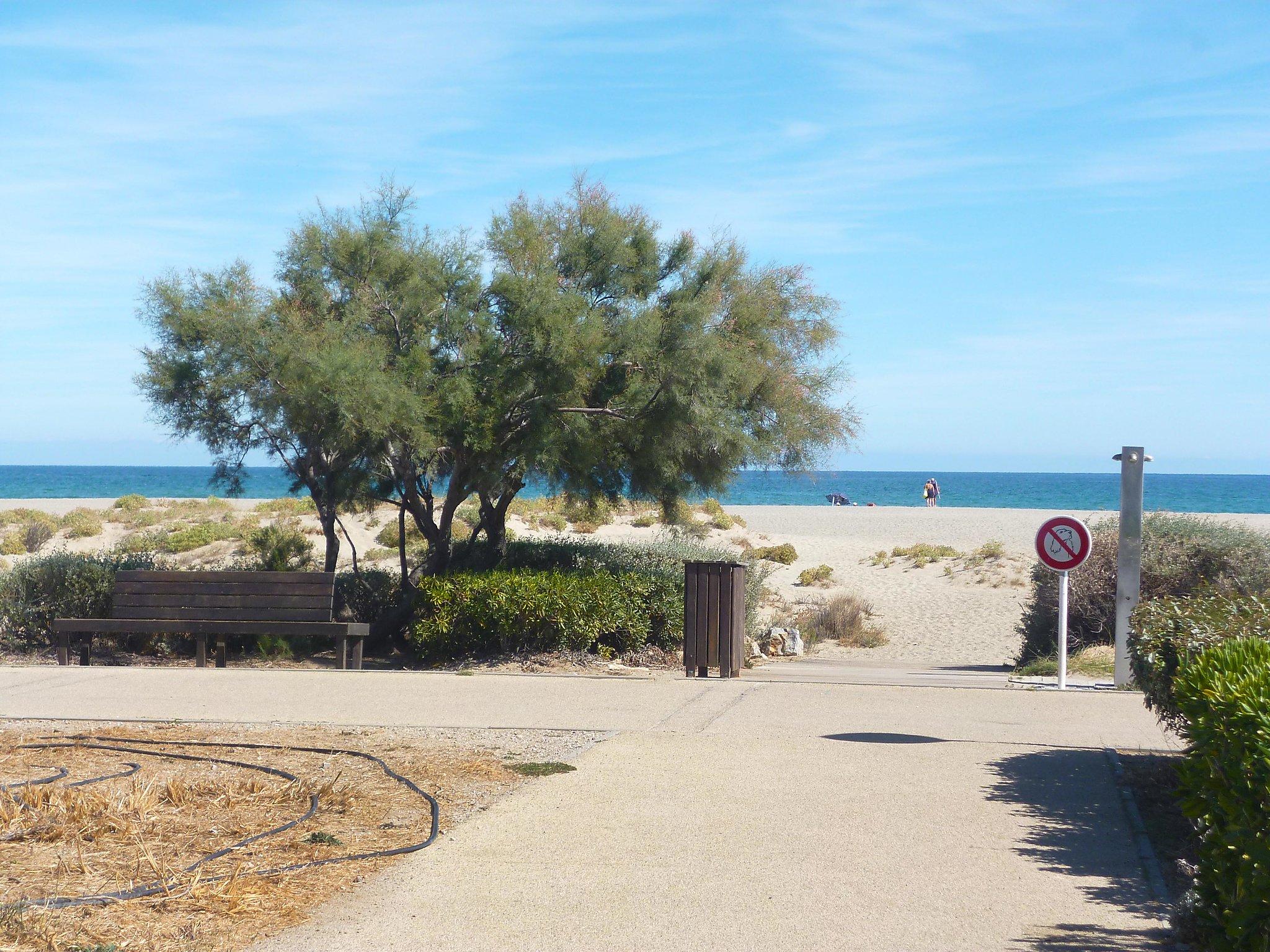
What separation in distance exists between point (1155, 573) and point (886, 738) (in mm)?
7907

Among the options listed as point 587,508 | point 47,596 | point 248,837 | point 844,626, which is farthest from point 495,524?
point 248,837

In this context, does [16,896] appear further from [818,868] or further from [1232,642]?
[1232,642]

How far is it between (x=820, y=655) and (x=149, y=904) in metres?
14.4

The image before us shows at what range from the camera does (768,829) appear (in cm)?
573

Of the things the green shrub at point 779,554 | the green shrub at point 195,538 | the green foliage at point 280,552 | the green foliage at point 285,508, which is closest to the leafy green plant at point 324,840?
the green foliage at point 280,552

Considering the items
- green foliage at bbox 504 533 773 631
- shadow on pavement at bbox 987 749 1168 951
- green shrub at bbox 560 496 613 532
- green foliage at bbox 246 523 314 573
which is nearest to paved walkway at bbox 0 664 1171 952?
shadow on pavement at bbox 987 749 1168 951

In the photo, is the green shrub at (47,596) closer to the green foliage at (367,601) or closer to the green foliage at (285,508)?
the green foliage at (367,601)

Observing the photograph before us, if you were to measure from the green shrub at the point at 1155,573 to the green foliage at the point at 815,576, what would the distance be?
11.6 m

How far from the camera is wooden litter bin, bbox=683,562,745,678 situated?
36.6 ft

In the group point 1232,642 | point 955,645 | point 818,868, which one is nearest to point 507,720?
point 818,868

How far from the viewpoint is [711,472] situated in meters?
14.7

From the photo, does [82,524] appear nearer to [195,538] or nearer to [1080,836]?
[195,538]

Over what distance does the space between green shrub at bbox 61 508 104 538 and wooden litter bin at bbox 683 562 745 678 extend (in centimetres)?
3123

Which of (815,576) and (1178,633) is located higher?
(1178,633)
